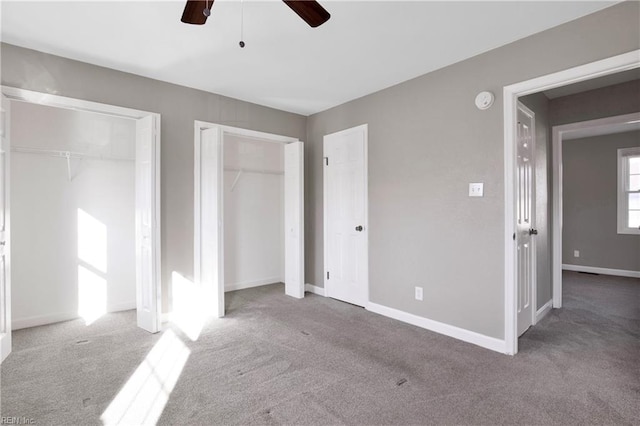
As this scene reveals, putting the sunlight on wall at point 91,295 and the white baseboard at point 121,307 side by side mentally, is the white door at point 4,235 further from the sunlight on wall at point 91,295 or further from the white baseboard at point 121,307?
the white baseboard at point 121,307

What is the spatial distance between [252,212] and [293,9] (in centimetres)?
374

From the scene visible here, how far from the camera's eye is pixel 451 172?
3.14 meters

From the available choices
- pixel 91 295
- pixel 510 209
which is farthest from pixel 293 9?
pixel 91 295

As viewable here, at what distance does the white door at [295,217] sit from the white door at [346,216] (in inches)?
13.4

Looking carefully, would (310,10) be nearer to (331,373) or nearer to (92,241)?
(331,373)

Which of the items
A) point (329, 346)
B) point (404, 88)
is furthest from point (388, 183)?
point (329, 346)

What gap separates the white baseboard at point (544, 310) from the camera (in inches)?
141

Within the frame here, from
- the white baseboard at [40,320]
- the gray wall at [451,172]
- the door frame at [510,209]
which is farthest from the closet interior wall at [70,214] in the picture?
the door frame at [510,209]

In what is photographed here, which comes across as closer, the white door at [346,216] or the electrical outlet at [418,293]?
the electrical outlet at [418,293]

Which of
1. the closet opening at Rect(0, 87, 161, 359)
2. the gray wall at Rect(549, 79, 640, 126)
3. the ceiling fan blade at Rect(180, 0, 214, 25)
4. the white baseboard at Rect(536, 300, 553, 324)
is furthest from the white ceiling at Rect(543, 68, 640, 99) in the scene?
the closet opening at Rect(0, 87, 161, 359)

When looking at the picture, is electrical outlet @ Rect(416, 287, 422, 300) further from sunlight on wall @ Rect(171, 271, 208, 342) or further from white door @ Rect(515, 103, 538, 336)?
sunlight on wall @ Rect(171, 271, 208, 342)

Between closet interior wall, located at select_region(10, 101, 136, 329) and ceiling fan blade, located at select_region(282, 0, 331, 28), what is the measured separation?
319 centimetres

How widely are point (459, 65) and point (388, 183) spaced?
4.34ft

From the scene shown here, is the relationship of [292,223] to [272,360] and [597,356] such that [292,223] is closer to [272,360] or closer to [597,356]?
[272,360]
